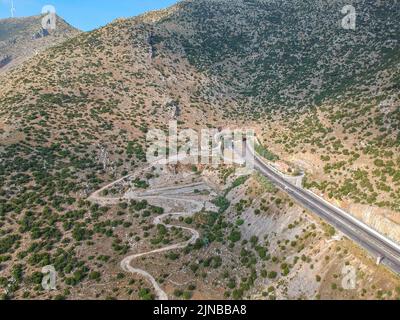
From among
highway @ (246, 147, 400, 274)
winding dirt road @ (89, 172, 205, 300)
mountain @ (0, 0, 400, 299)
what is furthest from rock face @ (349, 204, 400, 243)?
winding dirt road @ (89, 172, 205, 300)

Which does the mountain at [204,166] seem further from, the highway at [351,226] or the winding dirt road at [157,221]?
the highway at [351,226]

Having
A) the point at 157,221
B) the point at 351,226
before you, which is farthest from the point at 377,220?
the point at 157,221

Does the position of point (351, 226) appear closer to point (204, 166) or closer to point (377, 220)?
point (377, 220)

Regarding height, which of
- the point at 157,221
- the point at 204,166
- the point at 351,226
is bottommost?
the point at 157,221

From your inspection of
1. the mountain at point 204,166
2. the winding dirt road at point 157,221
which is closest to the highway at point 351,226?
the mountain at point 204,166

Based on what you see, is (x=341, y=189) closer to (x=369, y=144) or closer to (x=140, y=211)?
(x=369, y=144)

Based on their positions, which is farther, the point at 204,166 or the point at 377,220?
the point at 204,166
